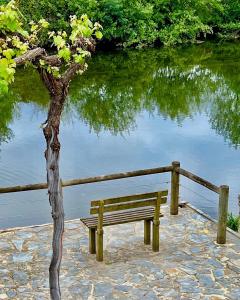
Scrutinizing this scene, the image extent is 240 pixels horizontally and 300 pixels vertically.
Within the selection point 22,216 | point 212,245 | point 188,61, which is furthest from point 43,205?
point 188,61

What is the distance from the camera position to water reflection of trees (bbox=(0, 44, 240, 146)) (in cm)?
2207

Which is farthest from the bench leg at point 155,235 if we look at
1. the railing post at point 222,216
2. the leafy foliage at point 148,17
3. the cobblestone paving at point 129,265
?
the leafy foliage at point 148,17

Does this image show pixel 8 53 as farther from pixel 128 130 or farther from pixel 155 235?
pixel 128 130

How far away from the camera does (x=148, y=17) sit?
3756 cm

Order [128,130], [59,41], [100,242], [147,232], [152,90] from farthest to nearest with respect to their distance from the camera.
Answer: [152,90], [128,130], [147,232], [100,242], [59,41]

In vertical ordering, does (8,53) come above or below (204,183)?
above

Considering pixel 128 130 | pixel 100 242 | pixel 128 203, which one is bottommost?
pixel 128 130

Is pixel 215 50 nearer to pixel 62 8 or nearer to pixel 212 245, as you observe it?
pixel 62 8

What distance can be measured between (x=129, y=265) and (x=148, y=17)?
31.1 metres

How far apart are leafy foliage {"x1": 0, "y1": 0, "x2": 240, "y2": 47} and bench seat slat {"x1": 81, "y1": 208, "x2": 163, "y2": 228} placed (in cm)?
2593

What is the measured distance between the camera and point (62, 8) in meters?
36.3

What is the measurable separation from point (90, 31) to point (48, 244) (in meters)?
4.90

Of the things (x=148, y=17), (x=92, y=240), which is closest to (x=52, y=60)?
(x=92, y=240)

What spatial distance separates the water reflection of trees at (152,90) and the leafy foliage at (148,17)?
2.99 metres
